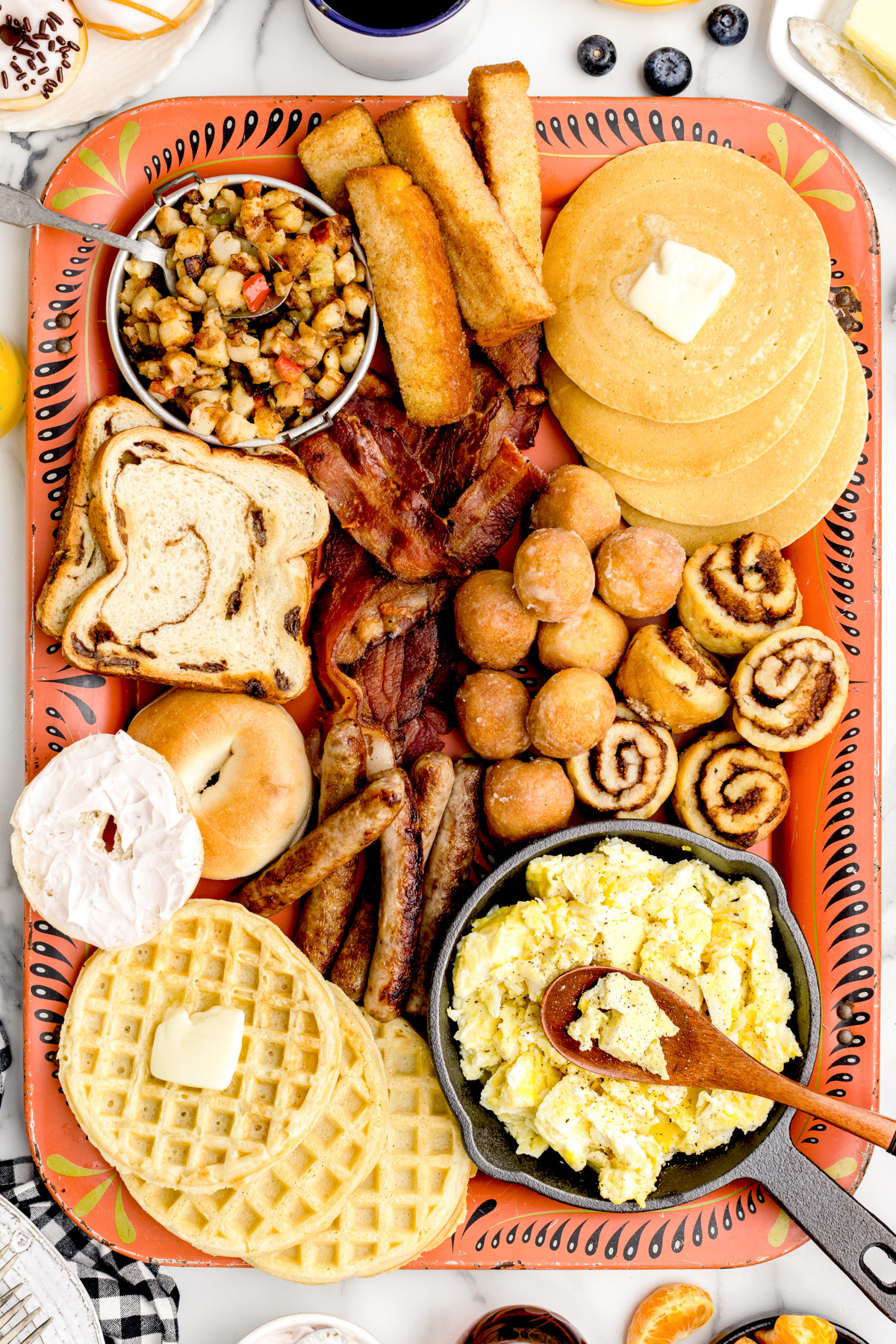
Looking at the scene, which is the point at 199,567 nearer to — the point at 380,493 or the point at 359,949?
the point at 380,493

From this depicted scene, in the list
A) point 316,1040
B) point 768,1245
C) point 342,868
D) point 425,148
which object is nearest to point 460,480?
point 425,148

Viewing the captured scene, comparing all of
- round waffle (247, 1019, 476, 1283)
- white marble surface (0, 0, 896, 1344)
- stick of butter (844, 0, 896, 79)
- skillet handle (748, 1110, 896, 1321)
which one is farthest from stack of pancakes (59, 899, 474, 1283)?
stick of butter (844, 0, 896, 79)

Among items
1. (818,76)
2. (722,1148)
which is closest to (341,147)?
(818,76)

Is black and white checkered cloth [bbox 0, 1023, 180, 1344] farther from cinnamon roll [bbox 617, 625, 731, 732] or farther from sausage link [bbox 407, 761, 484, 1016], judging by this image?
cinnamon roll [bbox 617, 625, 731, 732]

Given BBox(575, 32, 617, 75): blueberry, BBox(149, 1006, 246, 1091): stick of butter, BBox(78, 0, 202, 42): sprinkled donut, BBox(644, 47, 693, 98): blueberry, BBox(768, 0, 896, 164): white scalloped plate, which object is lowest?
BBox(149, 1006, 246, 1091): stick of butter

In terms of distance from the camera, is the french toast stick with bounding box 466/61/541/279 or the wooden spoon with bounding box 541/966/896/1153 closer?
the wooden spoon with bounding box 541/966/896/1153

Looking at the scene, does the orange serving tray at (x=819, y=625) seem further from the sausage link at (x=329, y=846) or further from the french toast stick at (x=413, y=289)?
the sausage link at (x=329, y=846)

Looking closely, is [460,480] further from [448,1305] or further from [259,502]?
[448,1305]
